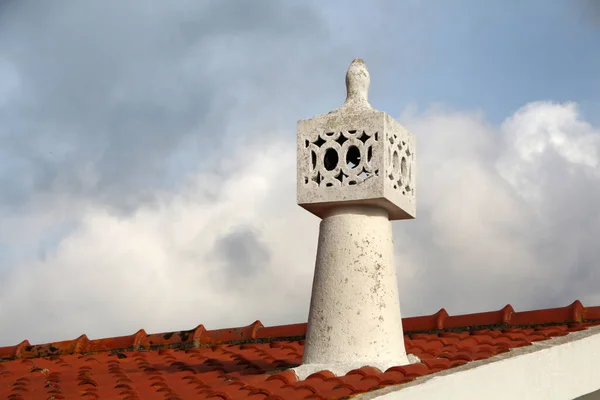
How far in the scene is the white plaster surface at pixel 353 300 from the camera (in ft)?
24.7

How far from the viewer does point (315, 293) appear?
7727 mm

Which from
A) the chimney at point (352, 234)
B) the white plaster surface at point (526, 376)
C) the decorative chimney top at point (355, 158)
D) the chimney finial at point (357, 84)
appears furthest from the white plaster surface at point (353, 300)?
the chimney finial at point (357, 84)

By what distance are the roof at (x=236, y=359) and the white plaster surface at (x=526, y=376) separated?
276 mm

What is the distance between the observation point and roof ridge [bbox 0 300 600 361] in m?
10.3

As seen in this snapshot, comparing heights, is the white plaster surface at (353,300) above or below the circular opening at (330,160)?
below

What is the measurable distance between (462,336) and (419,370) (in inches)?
118

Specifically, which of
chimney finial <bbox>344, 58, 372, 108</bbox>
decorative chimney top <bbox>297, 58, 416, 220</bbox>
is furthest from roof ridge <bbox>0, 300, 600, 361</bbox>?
chimney finial <bbox>344, 58, 372, 108</bbox>

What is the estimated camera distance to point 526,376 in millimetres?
7750

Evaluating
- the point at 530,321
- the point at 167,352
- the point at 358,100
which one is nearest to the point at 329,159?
the point at 358,100

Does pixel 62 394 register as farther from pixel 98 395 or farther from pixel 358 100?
pixel 358 100

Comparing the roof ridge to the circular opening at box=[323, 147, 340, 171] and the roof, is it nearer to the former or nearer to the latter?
the roof

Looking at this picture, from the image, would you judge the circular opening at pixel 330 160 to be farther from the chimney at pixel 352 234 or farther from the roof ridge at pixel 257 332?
the roof ridge at pixel 257 332

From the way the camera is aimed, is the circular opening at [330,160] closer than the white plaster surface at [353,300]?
No

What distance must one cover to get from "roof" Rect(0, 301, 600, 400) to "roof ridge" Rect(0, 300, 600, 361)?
0.01 m
